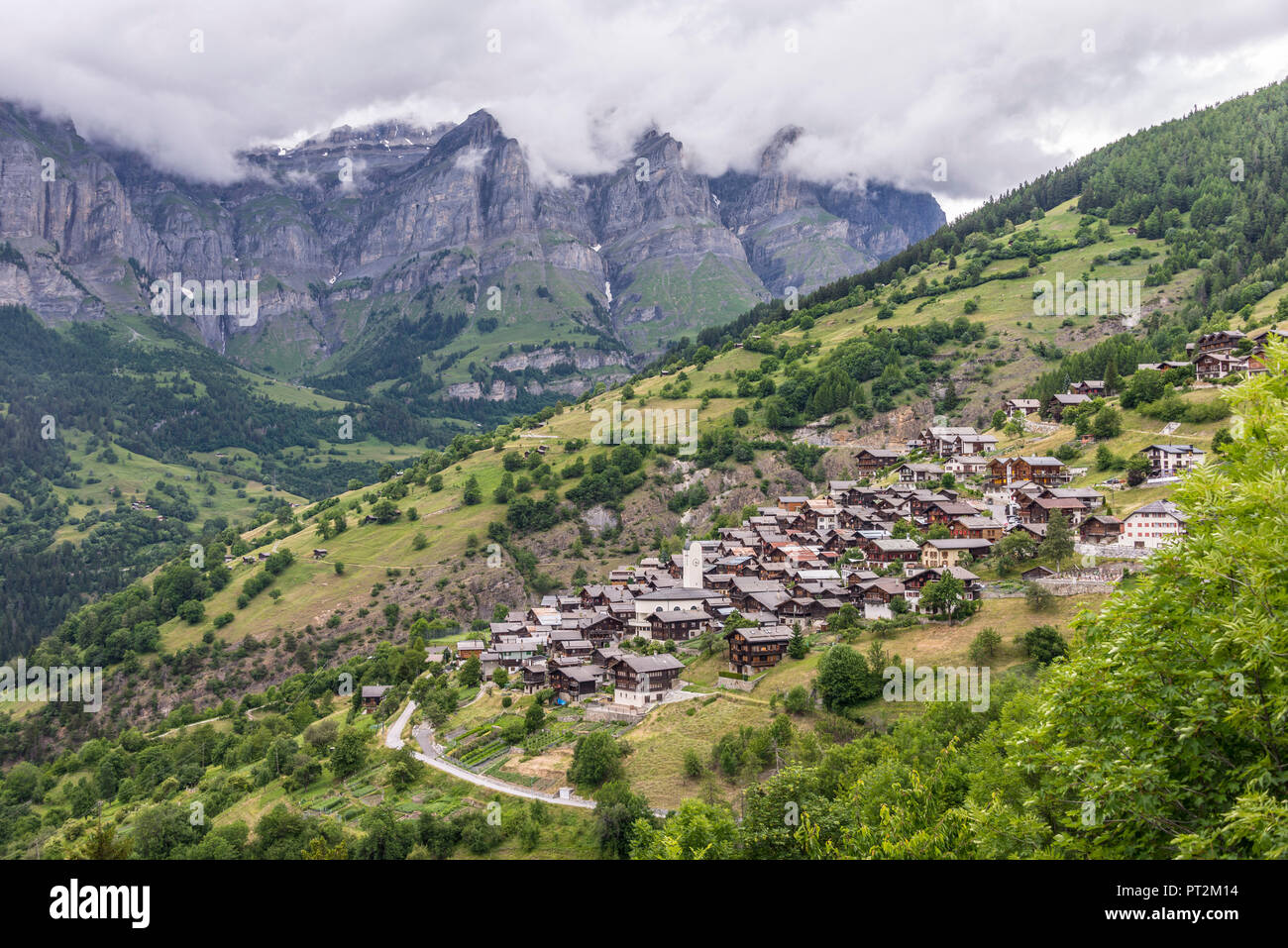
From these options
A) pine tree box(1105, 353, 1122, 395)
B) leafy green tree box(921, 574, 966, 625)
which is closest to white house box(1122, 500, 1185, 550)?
leafy green tree box(921, 574, 966, 625)

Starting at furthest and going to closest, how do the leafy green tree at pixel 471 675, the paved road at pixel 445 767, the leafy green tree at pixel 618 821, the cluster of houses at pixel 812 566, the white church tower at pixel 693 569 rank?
the white church tower at pixel 693 569, the leafy green tree at pixel 471 675, the cluster of houses at pixel 812 566, the paved road at pixel 445 767, the leafy green tree at pixel 618 821

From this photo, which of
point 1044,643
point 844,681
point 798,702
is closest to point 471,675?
point 798,702

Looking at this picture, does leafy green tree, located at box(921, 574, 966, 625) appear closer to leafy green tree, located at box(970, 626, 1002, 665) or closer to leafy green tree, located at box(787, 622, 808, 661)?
leafy green tree, located at box(970, 626, 1002, 665)

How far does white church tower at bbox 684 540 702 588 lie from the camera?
9381cm

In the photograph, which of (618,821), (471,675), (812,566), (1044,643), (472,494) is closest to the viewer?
(618,821)

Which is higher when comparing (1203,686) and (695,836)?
(1203,686)

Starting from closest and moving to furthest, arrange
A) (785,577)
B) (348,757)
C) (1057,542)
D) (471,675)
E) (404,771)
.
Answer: (404,771), (1057,542), (348,757), (471,675), (785,577)

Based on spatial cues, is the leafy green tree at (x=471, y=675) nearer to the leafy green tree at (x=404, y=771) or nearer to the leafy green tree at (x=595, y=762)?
the leafy green tree at (x=404, y=771)

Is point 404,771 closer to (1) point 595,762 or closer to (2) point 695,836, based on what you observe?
(1) point 595,762

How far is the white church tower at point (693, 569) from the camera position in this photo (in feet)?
308

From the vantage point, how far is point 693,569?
95000 mm

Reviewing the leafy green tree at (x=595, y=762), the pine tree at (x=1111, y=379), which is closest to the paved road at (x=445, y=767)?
the leafy green tree at (x=595, y=762)
